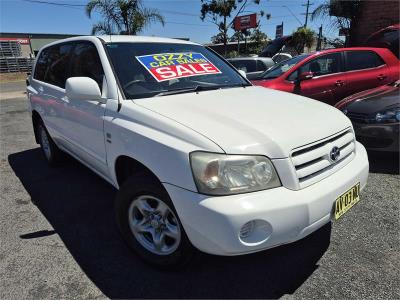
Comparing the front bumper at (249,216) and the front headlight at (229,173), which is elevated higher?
the front headlight at (229,173)

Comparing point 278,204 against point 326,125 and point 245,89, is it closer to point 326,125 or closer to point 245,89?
point 326,125

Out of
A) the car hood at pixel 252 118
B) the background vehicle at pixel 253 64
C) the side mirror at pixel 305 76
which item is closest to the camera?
the car hood at pixel 252 118

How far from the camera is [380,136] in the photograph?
427cm

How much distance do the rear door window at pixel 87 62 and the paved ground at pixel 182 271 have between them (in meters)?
1.34

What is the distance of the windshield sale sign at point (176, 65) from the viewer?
9.99 feet

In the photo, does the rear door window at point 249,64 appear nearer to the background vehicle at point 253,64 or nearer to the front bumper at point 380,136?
the background vehicle at point 253,64

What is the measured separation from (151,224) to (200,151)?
0.81 metres

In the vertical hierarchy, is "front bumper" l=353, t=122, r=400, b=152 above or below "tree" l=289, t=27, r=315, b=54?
below

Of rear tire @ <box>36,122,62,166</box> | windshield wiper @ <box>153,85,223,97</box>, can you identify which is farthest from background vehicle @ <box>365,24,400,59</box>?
rear tire @ <box>36,122,62,166</box>

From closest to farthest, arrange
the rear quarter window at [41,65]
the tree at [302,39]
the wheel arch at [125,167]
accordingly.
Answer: the wheel arch at [125,167] < the rear quarter window at [41,65] < the tree at [302,39]

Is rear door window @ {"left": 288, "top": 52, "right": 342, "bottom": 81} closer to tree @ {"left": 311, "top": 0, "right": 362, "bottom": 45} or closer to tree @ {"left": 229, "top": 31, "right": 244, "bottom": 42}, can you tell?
tree @ {"left": 311, "top": 0, "right": 362, "bottom": 45}

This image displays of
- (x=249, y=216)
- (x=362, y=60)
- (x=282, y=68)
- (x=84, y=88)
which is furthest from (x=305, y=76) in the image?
(x=249, y=216)

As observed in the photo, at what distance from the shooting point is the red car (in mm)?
6508

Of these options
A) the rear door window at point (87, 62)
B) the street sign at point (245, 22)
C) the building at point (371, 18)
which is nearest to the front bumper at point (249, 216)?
the rear door window at point (87, 62)
